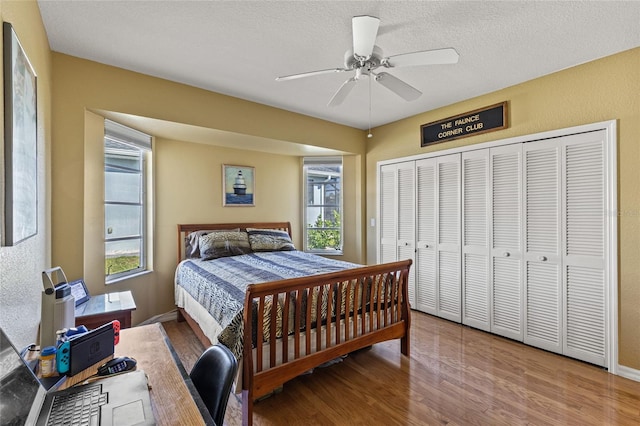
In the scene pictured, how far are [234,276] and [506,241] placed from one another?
2.72 meters

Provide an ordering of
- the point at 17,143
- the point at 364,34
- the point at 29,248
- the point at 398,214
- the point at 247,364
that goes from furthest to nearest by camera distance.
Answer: the point at 398,214, the point at 247,364, the point at 364,34, the point at 29,248, the point at 17,143

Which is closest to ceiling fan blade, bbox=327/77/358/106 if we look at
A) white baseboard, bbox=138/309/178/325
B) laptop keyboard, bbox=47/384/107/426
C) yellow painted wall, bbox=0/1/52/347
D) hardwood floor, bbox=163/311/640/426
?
yellow painted wall, bbox=0/1/52/347

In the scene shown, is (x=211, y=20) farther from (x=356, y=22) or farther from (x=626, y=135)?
(x=626, y=135)

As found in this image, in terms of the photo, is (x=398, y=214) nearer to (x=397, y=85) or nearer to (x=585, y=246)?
(x=585, y=246)

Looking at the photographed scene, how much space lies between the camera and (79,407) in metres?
0.87

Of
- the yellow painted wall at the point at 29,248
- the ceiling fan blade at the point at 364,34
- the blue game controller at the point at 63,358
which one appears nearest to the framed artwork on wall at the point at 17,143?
the yellow painted wall at the point at 29,248

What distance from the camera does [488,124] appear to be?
323cm

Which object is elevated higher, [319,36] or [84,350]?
[319,36]

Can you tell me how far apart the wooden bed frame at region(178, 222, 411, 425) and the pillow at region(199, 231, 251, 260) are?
0.79m

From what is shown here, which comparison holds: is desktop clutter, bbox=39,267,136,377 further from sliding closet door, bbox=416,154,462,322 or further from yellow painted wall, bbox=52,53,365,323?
sliding closet door, bbox=416,154,462,322

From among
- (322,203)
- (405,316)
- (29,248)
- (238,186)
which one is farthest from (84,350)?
(322,203)

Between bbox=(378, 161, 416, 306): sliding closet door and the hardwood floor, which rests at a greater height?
bbox=(378, 161, 416, 306): sliding closet door

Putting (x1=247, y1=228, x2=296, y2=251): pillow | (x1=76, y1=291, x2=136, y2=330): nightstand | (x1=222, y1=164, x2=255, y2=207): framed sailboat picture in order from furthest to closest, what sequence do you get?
(x1=222, y1=164, x2=255, y2=207): framed sailboat picture → (x1=247, y1=228, x2=296, y2=251): pillow → (x1=76, y1=291, x2=136, y2=330): nightstand

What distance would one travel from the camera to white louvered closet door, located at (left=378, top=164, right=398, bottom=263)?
4215mm
